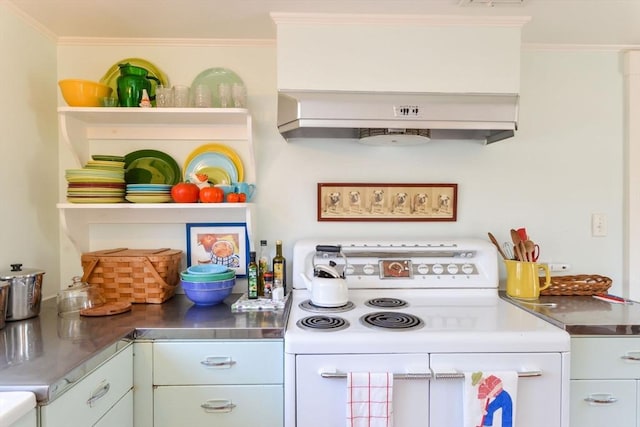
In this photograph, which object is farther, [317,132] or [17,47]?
Result: [317,132]

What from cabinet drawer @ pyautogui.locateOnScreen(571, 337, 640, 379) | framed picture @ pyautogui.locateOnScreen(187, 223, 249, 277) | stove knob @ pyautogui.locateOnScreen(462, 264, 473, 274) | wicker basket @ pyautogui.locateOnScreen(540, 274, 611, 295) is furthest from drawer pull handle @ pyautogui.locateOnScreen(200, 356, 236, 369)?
wicker basket @ pyautogui.locateOnScreen(540, 274, 611, 295)

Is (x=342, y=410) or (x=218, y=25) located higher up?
(x=218, y=25)

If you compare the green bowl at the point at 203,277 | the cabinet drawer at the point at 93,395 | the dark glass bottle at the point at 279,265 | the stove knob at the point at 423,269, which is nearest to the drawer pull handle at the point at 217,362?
the cabinet drawer at the point at 93,395

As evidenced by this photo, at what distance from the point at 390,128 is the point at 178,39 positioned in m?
1.18

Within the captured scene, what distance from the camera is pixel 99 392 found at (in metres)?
1.19

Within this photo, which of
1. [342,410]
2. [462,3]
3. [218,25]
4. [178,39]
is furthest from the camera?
[178,39]

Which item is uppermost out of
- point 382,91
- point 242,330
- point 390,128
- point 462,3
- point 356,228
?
point 462,3

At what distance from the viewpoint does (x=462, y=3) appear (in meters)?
1.56

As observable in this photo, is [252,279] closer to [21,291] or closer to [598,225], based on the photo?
[21,291]

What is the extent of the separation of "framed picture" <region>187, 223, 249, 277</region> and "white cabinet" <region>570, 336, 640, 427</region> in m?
1.50

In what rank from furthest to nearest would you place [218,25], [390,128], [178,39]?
[178,39], [218,25], [390,128]

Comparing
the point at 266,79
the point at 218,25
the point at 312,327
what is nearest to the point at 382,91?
the point at 266,79

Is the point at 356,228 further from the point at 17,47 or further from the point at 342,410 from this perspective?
the point at 17,47

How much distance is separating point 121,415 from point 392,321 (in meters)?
1.01
